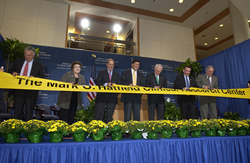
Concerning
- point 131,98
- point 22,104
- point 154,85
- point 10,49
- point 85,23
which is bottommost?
point 22,104

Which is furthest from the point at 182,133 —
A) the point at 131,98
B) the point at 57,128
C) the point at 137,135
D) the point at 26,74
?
the point at 26,74

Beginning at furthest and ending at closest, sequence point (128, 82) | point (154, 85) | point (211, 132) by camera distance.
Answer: point (154, 85)
point (128, 82)
point (211, 132)

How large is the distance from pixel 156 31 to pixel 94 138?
299 inches

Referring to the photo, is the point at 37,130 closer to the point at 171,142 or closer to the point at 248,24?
the point at 171,142

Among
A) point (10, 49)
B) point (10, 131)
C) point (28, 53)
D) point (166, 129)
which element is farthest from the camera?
Result: point (10, 49)

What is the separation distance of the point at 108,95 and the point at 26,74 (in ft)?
4.89

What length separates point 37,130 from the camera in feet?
5.68

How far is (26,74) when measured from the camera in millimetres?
2803

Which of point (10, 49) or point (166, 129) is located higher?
point (10, 49)

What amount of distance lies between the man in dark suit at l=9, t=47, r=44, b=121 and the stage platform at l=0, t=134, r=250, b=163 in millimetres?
815

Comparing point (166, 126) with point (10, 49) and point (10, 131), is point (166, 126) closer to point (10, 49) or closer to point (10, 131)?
point (10, 131)

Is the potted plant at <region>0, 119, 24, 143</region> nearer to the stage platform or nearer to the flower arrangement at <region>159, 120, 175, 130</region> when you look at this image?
the stage platform

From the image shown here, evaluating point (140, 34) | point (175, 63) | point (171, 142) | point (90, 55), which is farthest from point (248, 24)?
point (171, 142)

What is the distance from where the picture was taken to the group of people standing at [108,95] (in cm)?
270
